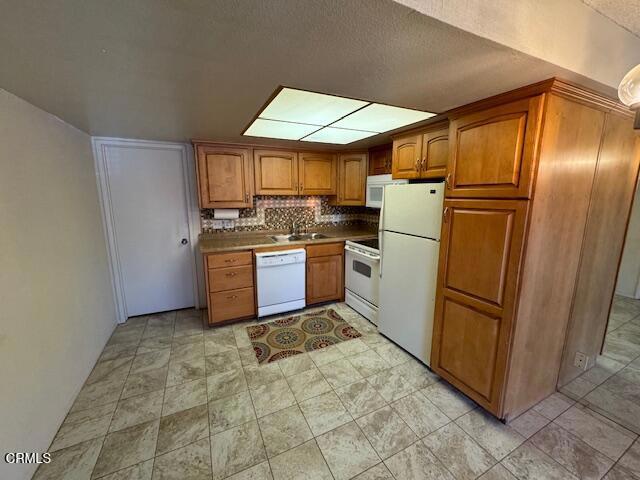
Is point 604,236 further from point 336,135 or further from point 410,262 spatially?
point 336,135

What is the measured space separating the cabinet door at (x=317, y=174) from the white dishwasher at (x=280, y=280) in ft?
3.02

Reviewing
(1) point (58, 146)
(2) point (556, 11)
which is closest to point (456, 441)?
(2) point (556, 11)

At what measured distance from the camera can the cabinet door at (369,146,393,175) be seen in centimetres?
317

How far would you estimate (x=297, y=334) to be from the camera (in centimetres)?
277

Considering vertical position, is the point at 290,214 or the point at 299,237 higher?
the point at 290,214

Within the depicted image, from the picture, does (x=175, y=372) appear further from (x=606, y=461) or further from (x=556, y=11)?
(x=556, y=11)

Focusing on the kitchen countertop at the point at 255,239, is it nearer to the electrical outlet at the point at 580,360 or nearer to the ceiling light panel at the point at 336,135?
the ceiling light panel at the point at 336,135

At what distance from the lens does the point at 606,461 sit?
1.47m

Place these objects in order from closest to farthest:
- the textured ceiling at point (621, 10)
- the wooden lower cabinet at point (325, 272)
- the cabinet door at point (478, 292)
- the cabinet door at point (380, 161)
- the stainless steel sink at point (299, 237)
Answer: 1. the textured ceiling at point (621, 10)
2. the cabinet door at point (478, 292)
3. the cabinet door at point (380, 161)
4. the wooden lower cabinet at point (325, 272)
5. the stainless steel sink at point (299, 237)

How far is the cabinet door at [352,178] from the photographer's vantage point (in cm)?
352

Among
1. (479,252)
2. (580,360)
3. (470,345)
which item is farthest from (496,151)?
(580,360)

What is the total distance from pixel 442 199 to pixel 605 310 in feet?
5.40

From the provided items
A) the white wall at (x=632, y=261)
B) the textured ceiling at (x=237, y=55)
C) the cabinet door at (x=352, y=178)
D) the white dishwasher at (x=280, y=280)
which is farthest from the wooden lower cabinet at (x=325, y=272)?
the white wall at (x=632, y=261)

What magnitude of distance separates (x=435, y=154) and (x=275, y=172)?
6.15 ft
